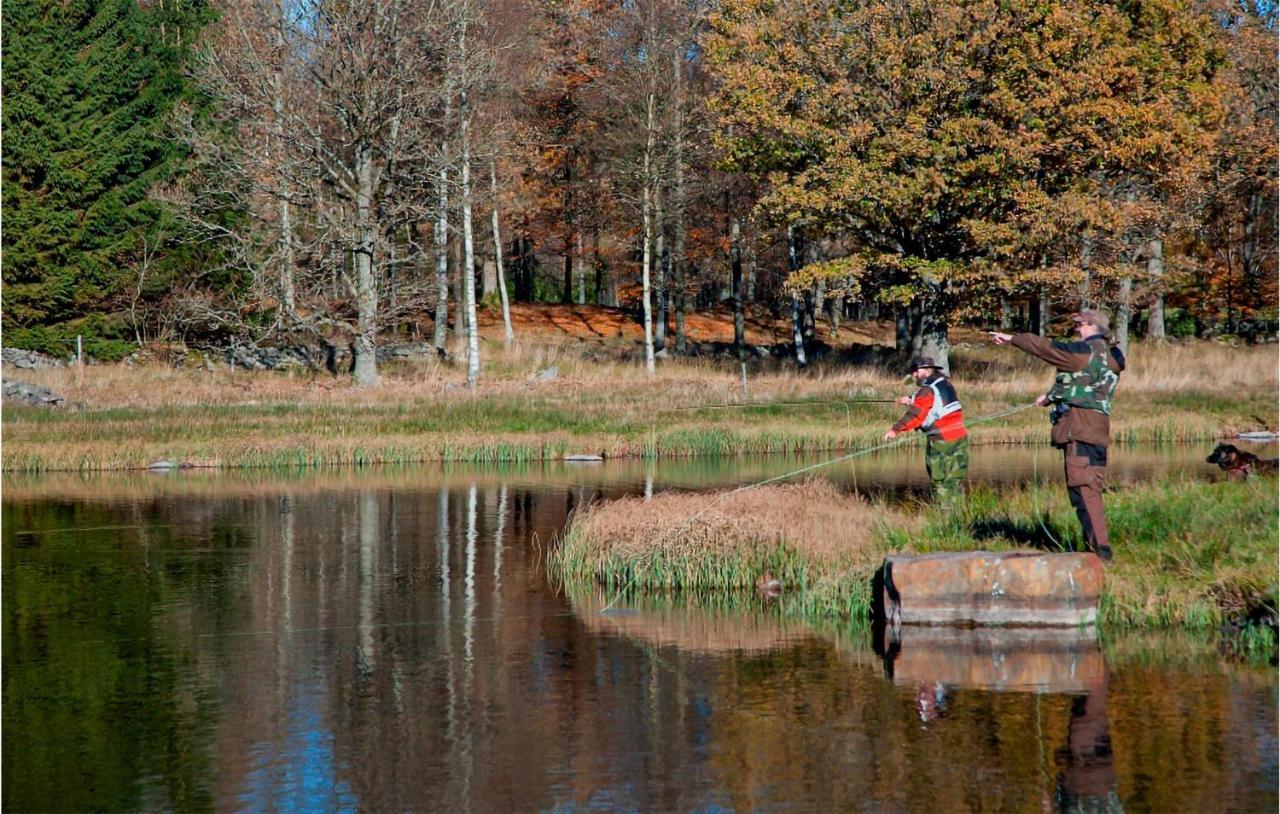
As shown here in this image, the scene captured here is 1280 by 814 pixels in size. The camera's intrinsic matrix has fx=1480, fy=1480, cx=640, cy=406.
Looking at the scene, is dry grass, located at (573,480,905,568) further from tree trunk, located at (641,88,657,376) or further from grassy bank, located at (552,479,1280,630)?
tree trunk, located at (641,88,657,376)

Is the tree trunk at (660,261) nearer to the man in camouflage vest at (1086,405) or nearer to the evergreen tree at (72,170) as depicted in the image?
the evergreen tree at (72,170)

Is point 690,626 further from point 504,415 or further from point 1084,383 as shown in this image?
point 504,415

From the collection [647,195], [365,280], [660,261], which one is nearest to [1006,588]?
[365,280]

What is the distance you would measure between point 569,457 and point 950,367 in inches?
780

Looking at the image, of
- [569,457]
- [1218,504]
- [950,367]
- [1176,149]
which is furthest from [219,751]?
[950,367]

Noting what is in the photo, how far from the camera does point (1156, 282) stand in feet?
162

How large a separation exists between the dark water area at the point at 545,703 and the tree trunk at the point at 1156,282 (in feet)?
117

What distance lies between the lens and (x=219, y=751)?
1013 cm

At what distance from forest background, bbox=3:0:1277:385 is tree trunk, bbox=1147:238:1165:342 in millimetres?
299

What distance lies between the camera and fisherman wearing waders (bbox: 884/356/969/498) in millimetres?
16625

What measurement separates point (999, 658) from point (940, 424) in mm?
4887

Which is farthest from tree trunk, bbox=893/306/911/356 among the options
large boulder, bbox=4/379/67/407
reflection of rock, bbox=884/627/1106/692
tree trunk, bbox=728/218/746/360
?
reflection of rock, bbox=884/627/1106/692

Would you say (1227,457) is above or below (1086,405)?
below

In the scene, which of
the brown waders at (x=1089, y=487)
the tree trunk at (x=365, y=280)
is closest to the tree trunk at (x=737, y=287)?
the tree trunk at (x=365, y=280)
